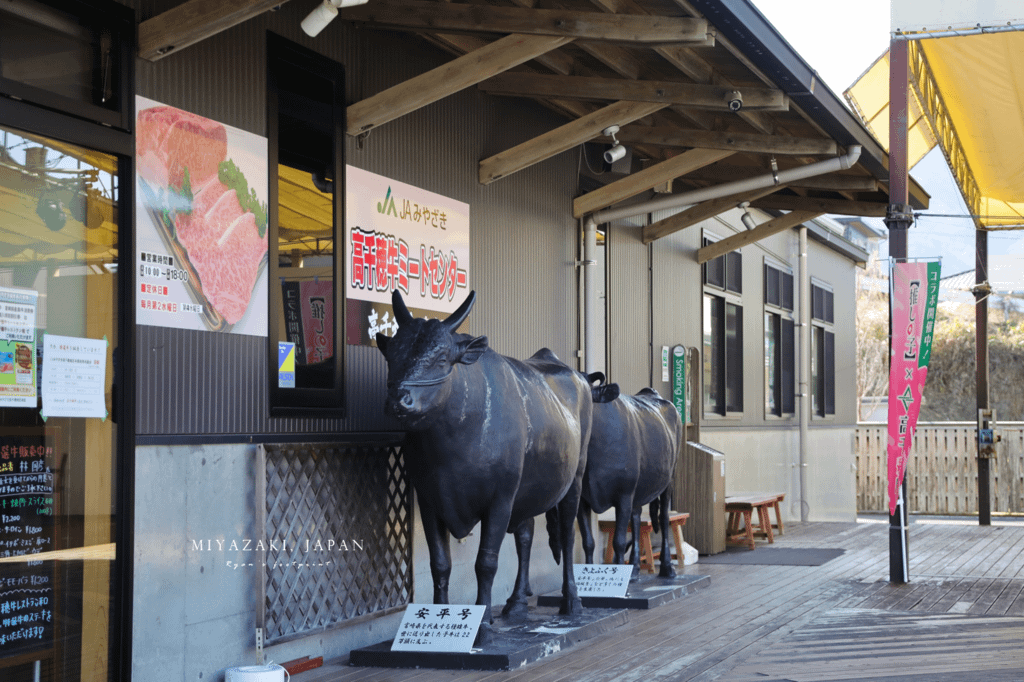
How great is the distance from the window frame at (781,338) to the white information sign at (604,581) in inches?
311

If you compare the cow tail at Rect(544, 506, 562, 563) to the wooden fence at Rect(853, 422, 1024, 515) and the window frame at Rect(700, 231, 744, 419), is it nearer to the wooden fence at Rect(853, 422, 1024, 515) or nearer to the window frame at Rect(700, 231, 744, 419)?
the window frame at Rect(700, 231, 744, 419)

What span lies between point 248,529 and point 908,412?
18.1ft

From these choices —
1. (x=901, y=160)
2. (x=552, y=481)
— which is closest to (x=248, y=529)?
(x=552, y=481)

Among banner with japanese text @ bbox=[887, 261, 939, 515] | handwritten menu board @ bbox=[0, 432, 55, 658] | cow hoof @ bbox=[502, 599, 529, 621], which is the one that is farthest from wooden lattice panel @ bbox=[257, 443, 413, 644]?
banner with japanese text @ bbox=[887, 261, 939, 515]

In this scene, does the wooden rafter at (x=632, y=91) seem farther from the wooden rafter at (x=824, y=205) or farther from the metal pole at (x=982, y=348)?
the metal pole at (x=982, y=348)

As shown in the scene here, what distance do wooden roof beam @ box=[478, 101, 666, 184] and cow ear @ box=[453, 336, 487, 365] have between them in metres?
2.39

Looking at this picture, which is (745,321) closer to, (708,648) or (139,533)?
(708,648)

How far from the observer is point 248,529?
5395 millimetres

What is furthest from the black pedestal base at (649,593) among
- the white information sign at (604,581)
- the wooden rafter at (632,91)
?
the wooden rafter at (632,91)

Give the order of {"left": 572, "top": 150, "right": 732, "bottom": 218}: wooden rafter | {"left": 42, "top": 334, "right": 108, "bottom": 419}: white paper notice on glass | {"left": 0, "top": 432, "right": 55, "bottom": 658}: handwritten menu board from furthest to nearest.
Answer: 1. {"left": 572, "top": 150, "right": 732, "bottom": 218}: wooden rafter
2. {"left": 42, "top": 334, "right": 108, "bottom": 419}: white paper notice on glass
3. {"left": 0, "top": 432, "right": 55, "bottom": 658}: handwritten menu board

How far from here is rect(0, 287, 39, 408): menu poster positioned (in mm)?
4191

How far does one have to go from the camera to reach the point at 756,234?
12.0 meters

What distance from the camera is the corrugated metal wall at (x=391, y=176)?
5070 millimetres

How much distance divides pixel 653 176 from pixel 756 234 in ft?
11.1
